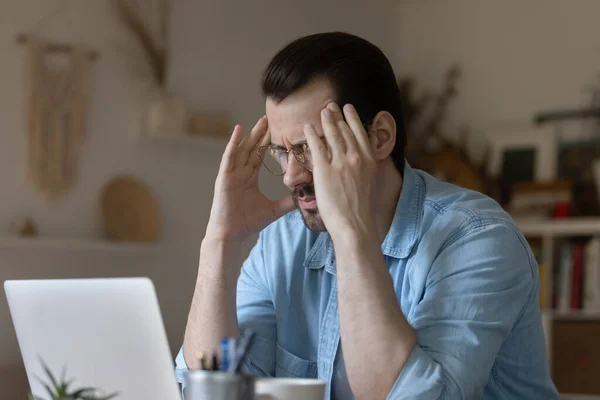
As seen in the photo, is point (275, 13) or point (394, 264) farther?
point (275, 13)

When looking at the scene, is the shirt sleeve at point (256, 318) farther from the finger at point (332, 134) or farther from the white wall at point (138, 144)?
the white wall at point (138, 144)

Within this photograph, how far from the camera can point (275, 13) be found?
13.9ft

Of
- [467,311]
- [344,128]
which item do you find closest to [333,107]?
[344,128]

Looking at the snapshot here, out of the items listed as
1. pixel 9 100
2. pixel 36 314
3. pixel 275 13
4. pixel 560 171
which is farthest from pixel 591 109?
pixel 36 314

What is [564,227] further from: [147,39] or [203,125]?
[147,39]

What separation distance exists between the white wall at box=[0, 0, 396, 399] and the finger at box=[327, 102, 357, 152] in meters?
2.15

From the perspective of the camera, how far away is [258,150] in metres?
1.69

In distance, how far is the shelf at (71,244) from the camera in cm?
313

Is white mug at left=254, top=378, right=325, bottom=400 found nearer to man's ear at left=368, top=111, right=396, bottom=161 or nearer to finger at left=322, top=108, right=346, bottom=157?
finger at left=322, top=108, right=346, bottom=157

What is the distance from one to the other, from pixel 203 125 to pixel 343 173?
246 cm

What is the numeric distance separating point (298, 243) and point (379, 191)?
8.1 inches

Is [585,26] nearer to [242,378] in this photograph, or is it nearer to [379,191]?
[379,191]

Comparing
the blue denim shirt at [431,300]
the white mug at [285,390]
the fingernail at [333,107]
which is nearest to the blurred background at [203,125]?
the blue denim shirt at [431,300]

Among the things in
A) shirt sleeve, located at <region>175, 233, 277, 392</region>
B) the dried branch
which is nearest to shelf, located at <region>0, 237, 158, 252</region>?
the dried branch
